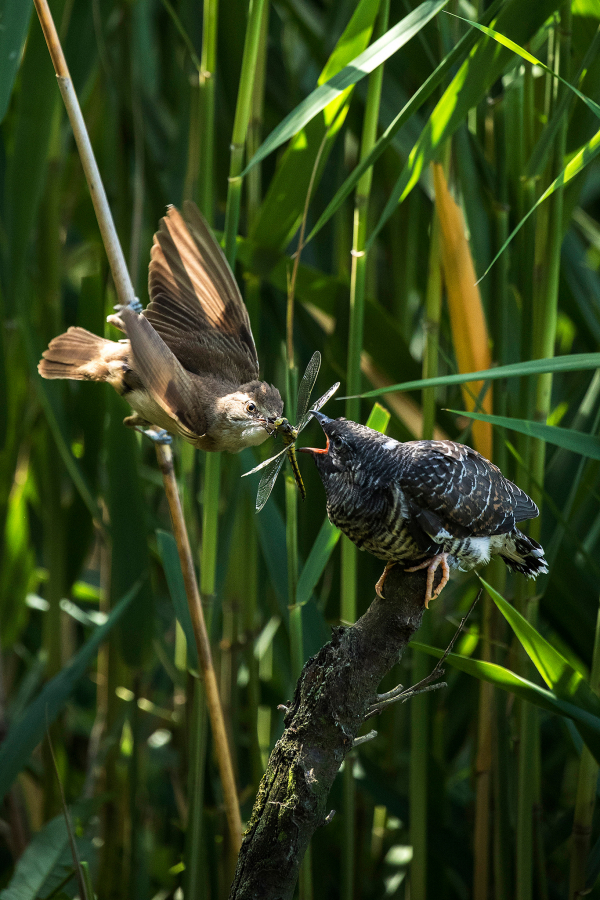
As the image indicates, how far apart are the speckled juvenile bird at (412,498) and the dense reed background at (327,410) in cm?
8

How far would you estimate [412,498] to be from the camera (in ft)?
2.63

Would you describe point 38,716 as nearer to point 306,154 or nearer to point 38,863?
point 38,863

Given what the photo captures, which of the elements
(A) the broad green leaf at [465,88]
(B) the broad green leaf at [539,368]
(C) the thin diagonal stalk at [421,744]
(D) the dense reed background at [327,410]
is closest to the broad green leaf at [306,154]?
(D) the dense reed background at [327,410]

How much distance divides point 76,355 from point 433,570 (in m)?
0.66

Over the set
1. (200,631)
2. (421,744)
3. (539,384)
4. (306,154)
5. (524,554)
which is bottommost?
(421,744)

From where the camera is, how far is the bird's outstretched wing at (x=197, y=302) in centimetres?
101

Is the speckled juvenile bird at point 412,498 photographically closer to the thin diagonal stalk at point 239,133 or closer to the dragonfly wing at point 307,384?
the dragonfly wing at point 307,384

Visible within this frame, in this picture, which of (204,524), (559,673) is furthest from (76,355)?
(559,673)

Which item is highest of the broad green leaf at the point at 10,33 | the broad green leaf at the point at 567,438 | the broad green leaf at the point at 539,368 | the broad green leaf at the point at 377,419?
the broad green leaf at the point at 10,33

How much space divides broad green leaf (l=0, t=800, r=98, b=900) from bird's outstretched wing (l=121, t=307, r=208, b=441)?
0.72 meters

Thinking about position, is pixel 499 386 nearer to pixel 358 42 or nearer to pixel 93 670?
pixel 358 42

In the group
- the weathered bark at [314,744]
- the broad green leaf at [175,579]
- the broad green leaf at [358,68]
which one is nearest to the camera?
the weathered bark at [314,744]

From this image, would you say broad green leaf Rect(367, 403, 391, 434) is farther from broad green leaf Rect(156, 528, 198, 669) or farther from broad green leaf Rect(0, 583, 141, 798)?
broad green leaf Rect(0, 583, 141, 798)

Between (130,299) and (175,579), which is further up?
(130,299)
